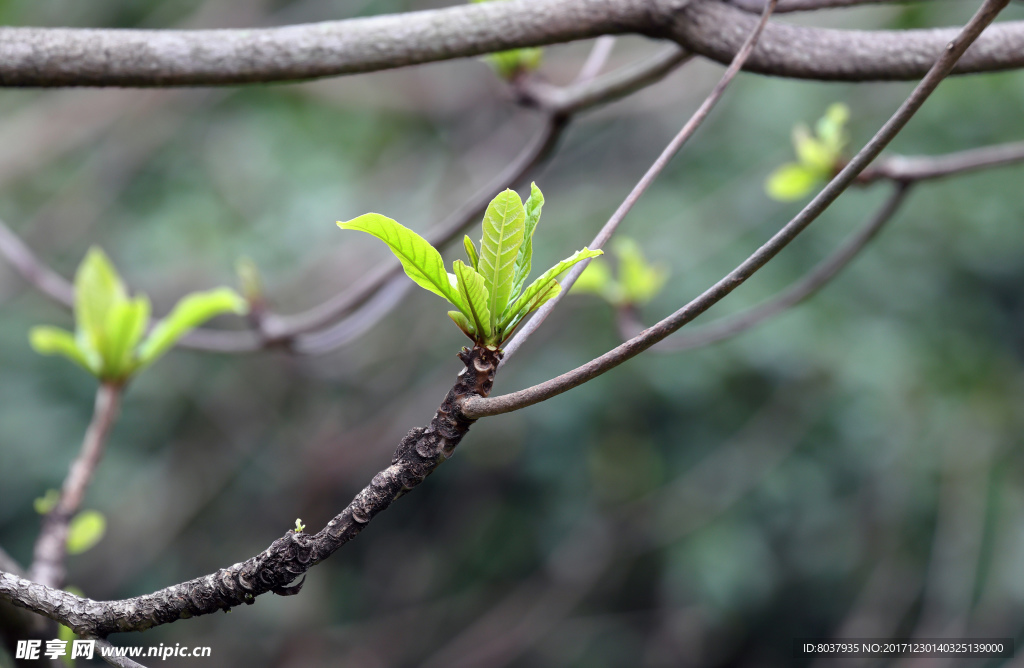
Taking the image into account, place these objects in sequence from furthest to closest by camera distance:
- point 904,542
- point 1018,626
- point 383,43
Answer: point 904,542 < point 1018,626 < point 383,43

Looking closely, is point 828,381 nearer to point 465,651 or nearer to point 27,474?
point 465,651

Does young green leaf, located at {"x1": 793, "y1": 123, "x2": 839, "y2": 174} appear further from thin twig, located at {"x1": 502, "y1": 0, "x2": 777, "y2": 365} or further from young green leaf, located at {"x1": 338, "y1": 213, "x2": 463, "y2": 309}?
young green leaf, located at {"x1": 338, "y1": 213, "x2": 463, "y2": 309}

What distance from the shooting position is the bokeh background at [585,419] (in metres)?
2.17

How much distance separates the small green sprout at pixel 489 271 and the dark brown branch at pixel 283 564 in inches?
0.9

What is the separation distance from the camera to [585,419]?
228 cm

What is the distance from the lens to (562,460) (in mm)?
2311

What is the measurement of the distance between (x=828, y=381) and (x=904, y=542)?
63cm

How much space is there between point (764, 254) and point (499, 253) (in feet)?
0.52

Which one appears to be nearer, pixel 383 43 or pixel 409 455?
pixel 409 455

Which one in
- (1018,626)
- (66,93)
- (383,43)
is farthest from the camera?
(66,93)

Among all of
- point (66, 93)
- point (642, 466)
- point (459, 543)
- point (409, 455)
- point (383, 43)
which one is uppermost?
point (66, 93)

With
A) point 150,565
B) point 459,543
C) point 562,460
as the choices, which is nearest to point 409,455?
point 562,460

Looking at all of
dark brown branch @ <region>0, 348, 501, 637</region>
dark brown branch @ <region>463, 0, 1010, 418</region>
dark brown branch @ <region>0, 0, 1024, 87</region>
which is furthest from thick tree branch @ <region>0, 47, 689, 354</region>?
dark brown branch @ <region>0, 348, 501, 637</region>

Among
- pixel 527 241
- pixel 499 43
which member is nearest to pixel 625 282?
pixel 499 43
